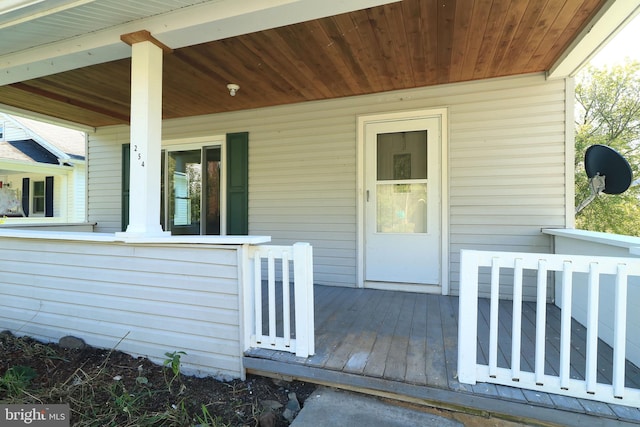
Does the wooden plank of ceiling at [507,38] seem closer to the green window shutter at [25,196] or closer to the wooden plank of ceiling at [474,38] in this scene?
the wooden plank of ceiling at [474,38]

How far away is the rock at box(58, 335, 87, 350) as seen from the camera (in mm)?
2482

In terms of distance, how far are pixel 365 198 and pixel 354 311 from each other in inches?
55.0

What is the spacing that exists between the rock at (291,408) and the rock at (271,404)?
0.17 feet

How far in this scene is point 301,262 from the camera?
1.99m

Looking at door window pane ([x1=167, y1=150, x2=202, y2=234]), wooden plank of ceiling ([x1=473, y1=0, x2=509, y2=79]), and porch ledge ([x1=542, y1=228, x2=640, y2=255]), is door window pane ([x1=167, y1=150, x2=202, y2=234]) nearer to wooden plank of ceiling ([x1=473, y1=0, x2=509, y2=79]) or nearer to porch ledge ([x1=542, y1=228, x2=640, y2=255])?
wooden plank of ceiling ([x1=473, y1=0, x2=509, y2=79])

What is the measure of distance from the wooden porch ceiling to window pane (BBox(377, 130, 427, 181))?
1.82ft

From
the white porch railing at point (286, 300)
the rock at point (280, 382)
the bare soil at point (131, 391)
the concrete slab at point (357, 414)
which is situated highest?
the white porch railing at point (286, 300)

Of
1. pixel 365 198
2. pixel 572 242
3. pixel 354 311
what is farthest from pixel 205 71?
pixel 572 242

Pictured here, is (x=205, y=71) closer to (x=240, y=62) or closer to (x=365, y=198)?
(x=240, y=62)

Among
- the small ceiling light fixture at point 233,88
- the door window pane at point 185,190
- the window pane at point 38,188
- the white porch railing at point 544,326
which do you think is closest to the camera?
the white porch railing at point 544,326

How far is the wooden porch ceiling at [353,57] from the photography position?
2289 millimetres

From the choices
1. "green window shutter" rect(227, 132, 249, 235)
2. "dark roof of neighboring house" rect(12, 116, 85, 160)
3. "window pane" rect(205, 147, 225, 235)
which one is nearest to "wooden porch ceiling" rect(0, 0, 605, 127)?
"green window shutter" rect(227, 132, 249, 235)

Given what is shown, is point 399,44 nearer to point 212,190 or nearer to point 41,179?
point 212,190

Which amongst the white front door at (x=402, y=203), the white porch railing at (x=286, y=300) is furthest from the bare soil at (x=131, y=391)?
the white front door at (x=402, y=203)
